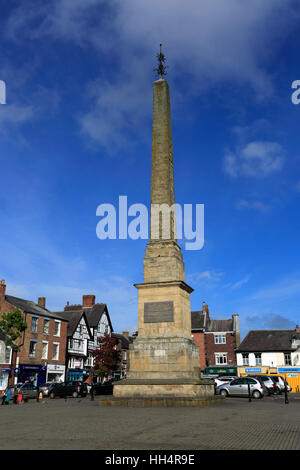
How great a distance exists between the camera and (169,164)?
22141 mm

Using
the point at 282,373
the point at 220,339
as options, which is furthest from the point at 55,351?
the point at 282,373

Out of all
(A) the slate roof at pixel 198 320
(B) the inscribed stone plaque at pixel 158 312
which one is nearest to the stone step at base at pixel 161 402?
(B) the inscribed stone plaque at pixel 158 312

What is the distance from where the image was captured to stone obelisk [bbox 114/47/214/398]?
57.3ft

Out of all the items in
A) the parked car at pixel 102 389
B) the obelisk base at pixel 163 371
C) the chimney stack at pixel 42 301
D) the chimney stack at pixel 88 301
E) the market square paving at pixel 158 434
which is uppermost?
the chimney stack at pixel 88 301

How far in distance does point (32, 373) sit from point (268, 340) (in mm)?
28701

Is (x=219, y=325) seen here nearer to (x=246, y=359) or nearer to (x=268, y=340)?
(x=246, y=359)

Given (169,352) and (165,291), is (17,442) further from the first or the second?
(165,291)

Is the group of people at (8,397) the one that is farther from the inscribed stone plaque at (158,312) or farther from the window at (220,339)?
the window at (220,339)

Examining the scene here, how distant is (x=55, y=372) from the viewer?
44344mm

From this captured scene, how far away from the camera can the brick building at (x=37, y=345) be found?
130ft

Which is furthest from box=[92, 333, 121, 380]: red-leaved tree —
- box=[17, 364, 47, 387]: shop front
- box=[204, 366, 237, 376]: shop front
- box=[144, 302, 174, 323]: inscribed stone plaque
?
box=[144, 302, 174, 323]: inscribed stone plaque

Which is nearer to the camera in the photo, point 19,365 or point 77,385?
point 77,385

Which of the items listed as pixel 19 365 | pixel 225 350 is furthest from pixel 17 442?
pixel 225 350

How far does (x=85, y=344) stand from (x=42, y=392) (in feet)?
59.7
